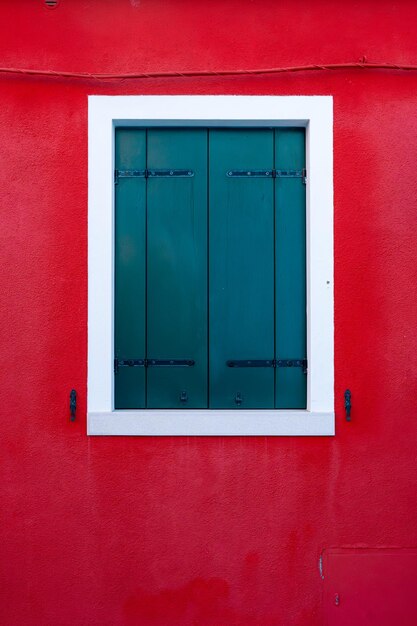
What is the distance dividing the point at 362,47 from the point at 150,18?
4.04 feet

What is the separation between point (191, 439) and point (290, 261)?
118 cm

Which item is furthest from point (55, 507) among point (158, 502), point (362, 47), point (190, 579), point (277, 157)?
point (362, 47)

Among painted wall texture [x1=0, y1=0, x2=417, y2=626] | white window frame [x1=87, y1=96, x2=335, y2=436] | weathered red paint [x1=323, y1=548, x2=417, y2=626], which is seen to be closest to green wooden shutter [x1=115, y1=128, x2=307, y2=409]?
white window frame [x1=87, y1=96, x2=335, y2=436]

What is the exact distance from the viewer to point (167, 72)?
12.2 feet

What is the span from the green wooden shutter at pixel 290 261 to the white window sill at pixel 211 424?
0.52 feet

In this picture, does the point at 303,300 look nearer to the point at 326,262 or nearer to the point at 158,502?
the point at 326,262

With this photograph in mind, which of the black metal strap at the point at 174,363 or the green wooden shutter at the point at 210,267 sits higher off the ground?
the green wooden shutter at the point at 210,267

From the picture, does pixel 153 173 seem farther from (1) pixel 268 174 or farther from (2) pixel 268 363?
(2) pixel 268 363

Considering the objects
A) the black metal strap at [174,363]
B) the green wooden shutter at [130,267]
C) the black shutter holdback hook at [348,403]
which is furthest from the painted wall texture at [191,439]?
the black metal strap at [174,363]

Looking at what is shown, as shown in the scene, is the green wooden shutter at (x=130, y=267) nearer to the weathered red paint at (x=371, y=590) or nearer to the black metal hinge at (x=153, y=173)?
the black metal hinge at (x=153, y=173)

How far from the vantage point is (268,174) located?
12.6 feet

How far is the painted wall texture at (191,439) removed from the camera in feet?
12.0

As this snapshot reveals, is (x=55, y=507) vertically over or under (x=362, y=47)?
under

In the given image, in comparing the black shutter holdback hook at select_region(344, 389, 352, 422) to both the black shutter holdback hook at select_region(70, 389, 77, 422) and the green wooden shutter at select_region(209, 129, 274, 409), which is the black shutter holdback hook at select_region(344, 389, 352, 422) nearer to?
the green wooden shutter at select_region(209, 129, 274, 409)
